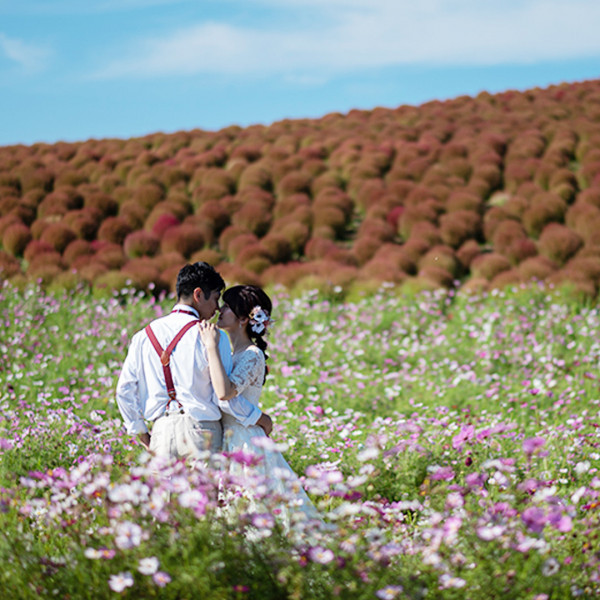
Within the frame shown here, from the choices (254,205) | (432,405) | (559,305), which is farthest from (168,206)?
(432,405)

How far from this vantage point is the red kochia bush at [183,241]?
1285 cm

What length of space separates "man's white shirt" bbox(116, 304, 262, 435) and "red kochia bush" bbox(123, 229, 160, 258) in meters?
9.65

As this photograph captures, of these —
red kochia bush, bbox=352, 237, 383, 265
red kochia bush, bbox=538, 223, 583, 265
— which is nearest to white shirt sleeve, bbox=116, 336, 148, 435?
red kochia bush, bbox=352, 237, 383, 265

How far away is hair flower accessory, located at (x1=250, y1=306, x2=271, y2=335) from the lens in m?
3.43

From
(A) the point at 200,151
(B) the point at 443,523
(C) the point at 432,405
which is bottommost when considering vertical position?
(C) the point at 432,405

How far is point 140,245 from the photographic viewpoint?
1277cm

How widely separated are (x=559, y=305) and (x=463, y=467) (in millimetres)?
5644

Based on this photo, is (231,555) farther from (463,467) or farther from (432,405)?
(432,405)

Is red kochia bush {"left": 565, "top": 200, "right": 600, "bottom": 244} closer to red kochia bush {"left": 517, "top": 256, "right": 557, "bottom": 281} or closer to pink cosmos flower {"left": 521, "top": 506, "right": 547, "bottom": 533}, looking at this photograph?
red kochia bush {"left": 517, "top": 256, "right": 557, "bottom": 281}

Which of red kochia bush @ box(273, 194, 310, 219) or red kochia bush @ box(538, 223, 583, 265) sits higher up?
red kochia bush @ box(273, 194, 310, 219)

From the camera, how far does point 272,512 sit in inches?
95.7

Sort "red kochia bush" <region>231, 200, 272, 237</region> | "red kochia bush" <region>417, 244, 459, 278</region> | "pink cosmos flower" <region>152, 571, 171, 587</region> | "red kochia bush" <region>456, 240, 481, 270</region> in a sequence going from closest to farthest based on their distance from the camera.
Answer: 1. "pink cosmos flower" <region>152, 571, 171, 587</region>
2. "red kochia bush" <region>417, 244, 459, 278</region>
3. "red kochia bush" <region>456, 240, 481, 270</region>
4. "red kochia bush" <region>231, 200, 272, 237</region>

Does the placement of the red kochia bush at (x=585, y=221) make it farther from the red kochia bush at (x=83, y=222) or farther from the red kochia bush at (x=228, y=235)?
the red kochia bush at (x=83, y=222)

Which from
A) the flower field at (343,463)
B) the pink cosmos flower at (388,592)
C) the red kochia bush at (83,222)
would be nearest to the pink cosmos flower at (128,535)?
the flower field at (343,463)
